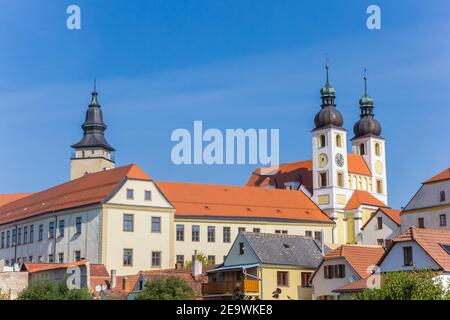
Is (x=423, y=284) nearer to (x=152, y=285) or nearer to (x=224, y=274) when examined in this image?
(x=152, y=285)

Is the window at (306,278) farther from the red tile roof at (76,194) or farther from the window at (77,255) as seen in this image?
the window at (77,255)

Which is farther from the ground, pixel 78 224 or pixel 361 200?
pixel 361 200

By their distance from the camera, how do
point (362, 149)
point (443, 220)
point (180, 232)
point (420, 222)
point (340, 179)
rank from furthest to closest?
point (362, 149) → point (340, 179) → point (180, 232) → point (420, 222) → point (443, 220)

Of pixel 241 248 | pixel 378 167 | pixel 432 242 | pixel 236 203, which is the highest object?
pixel 378 167

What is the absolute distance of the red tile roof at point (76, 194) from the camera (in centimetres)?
6962

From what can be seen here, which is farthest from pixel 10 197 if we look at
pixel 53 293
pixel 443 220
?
pixel 53 293

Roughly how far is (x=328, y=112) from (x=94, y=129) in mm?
34872

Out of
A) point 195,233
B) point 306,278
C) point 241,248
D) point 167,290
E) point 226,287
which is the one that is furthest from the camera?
point 195,233

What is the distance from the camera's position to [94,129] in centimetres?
11950

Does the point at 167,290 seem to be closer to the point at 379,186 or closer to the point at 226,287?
the point at 226,287

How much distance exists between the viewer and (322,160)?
102 meters

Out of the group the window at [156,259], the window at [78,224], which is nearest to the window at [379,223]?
the window at [156,259]

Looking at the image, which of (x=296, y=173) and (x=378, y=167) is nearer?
(x=296, y=173)

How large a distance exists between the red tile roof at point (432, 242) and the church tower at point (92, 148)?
79.0 m
